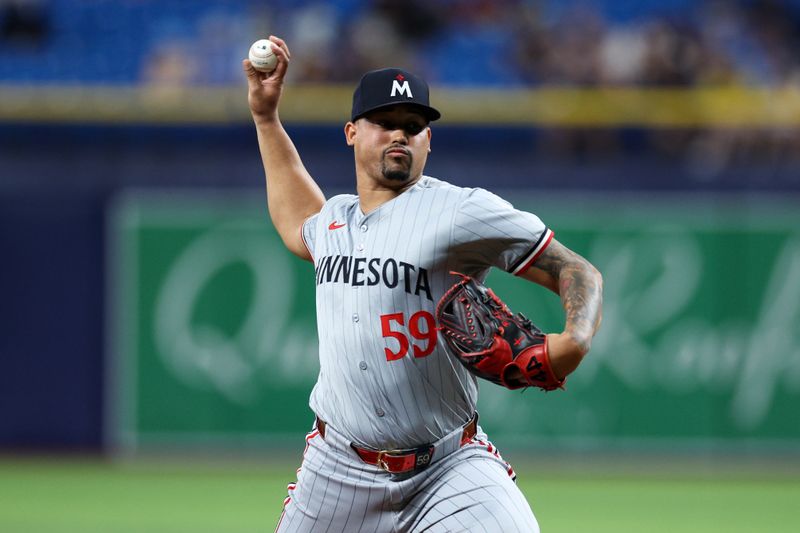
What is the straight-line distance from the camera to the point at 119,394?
472 inches

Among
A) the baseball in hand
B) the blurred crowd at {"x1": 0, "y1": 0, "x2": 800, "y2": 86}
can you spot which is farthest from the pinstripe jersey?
the blurred crowd at {"x1": 0, "y1": 0, "x2": 800, "y2": 86}

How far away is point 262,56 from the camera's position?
17.4 ft

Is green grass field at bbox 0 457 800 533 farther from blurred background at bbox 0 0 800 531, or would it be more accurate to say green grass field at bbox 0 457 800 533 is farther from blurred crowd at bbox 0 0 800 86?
blurred crowd at bbox 0 0 800 86

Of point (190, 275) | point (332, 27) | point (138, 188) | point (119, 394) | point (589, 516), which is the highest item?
point (332, 27)

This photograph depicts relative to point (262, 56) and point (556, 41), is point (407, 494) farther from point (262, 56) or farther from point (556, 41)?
point (556, 41)

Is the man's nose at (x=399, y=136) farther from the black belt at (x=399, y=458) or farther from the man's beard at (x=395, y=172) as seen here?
the black belt at (x=399, y=458)

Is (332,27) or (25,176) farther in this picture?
(332,27)

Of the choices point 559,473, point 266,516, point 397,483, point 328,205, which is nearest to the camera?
point 397,483

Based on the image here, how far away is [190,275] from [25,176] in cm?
178

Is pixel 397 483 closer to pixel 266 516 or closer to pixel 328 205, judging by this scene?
pixel 328 205

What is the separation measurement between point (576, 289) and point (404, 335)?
0.65m

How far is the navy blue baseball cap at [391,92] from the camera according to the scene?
455 centimetres

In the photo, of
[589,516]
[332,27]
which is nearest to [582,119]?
[332,27]

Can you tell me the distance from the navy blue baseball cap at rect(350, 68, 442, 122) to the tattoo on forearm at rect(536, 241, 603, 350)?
2.31ft
